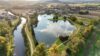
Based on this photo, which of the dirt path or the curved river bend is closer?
the dirt path

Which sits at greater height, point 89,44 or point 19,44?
point 89,44

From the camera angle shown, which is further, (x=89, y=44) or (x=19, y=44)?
(x=19, y=44)

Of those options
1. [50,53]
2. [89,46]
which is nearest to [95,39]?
[89,46]

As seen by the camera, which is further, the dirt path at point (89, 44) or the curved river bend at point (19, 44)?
the curved river bend at point (19, 44)

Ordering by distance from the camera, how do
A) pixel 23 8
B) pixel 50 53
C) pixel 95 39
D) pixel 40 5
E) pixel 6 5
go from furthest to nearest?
pixel 40 5, pixel 23 8, pixel 6 5, pixel 95 39, pixel 50 53

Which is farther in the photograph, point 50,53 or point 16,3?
point 16,3

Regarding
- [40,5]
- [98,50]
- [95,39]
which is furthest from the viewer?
[40,5]

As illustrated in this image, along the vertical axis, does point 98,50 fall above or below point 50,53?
below

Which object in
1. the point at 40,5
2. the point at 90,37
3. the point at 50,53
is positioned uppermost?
the point at 50,53

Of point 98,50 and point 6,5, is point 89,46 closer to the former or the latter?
point 98,50

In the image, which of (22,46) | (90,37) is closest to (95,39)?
(90,37)
